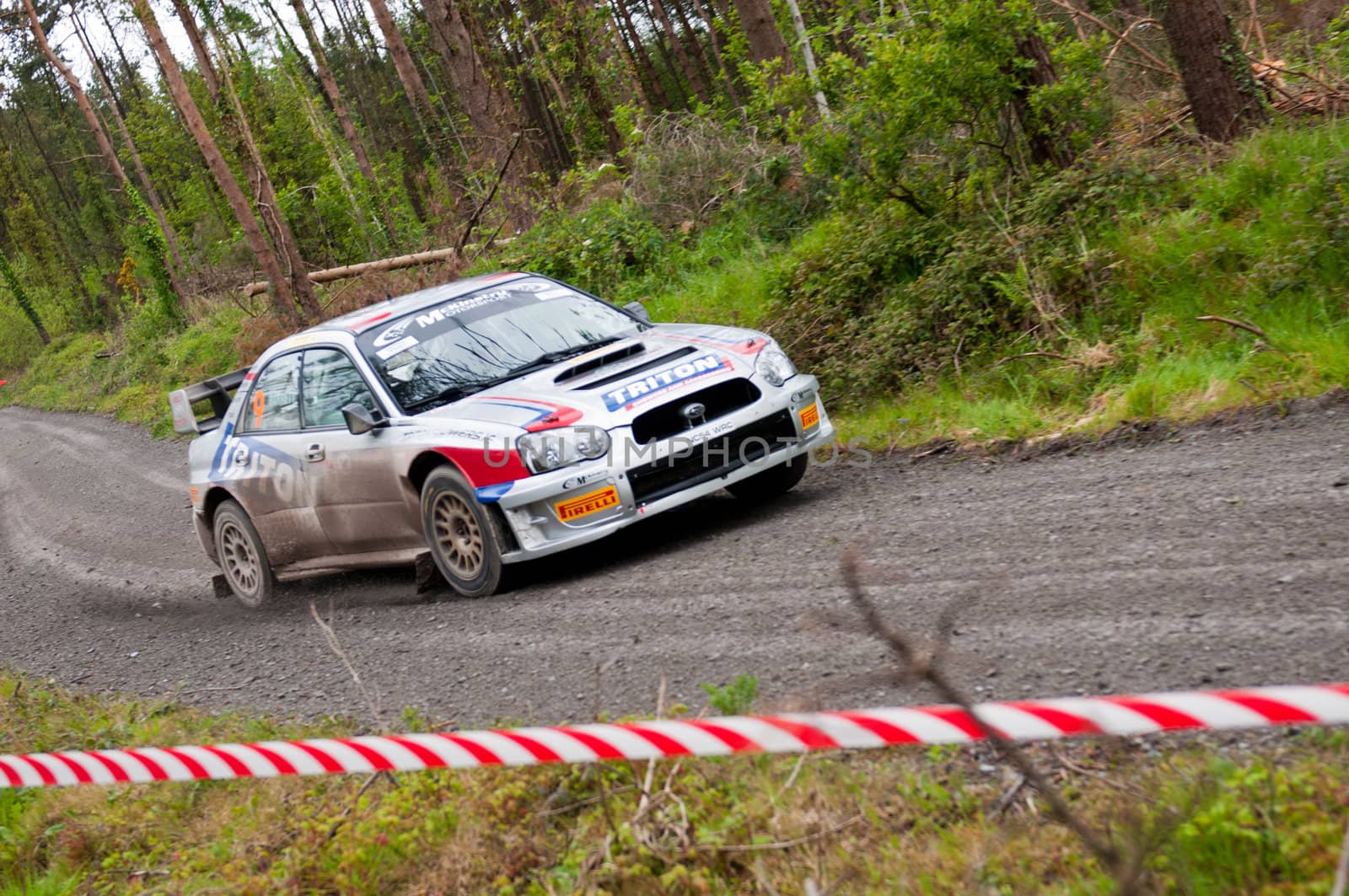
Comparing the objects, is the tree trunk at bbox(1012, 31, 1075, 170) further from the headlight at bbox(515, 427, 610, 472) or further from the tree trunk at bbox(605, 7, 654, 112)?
the tree trunk at bbox(605, 7, 654, 112)

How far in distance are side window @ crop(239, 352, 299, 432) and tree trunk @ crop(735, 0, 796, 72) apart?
8971 millimetres

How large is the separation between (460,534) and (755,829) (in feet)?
13.0

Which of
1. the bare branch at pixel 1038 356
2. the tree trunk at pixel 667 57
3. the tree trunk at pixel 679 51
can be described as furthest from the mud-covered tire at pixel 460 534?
the tree trunk at pixel 667 57

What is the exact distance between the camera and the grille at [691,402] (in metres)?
6.96

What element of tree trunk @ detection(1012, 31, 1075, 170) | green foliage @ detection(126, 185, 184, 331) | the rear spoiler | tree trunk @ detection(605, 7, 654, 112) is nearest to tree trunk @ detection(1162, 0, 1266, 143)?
tree trunk @ detection(1012, 31, 1075, 170)

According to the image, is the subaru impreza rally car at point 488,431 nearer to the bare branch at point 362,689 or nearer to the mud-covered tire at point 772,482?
the mud-covered tire at point 772,482

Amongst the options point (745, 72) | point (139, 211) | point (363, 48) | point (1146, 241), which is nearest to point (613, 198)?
point (745, 72)

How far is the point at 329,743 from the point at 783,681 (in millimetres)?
1646

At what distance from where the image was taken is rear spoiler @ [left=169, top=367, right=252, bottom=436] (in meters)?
9.41

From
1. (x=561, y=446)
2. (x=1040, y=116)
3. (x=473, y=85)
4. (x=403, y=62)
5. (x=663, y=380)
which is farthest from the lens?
(x=403, y=62)

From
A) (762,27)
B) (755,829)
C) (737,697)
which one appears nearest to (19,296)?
(762,27)

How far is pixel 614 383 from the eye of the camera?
7152mm

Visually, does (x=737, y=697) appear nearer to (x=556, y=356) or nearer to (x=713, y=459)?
(x=713, y=459)

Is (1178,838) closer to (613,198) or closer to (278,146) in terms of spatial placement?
(613,198)
